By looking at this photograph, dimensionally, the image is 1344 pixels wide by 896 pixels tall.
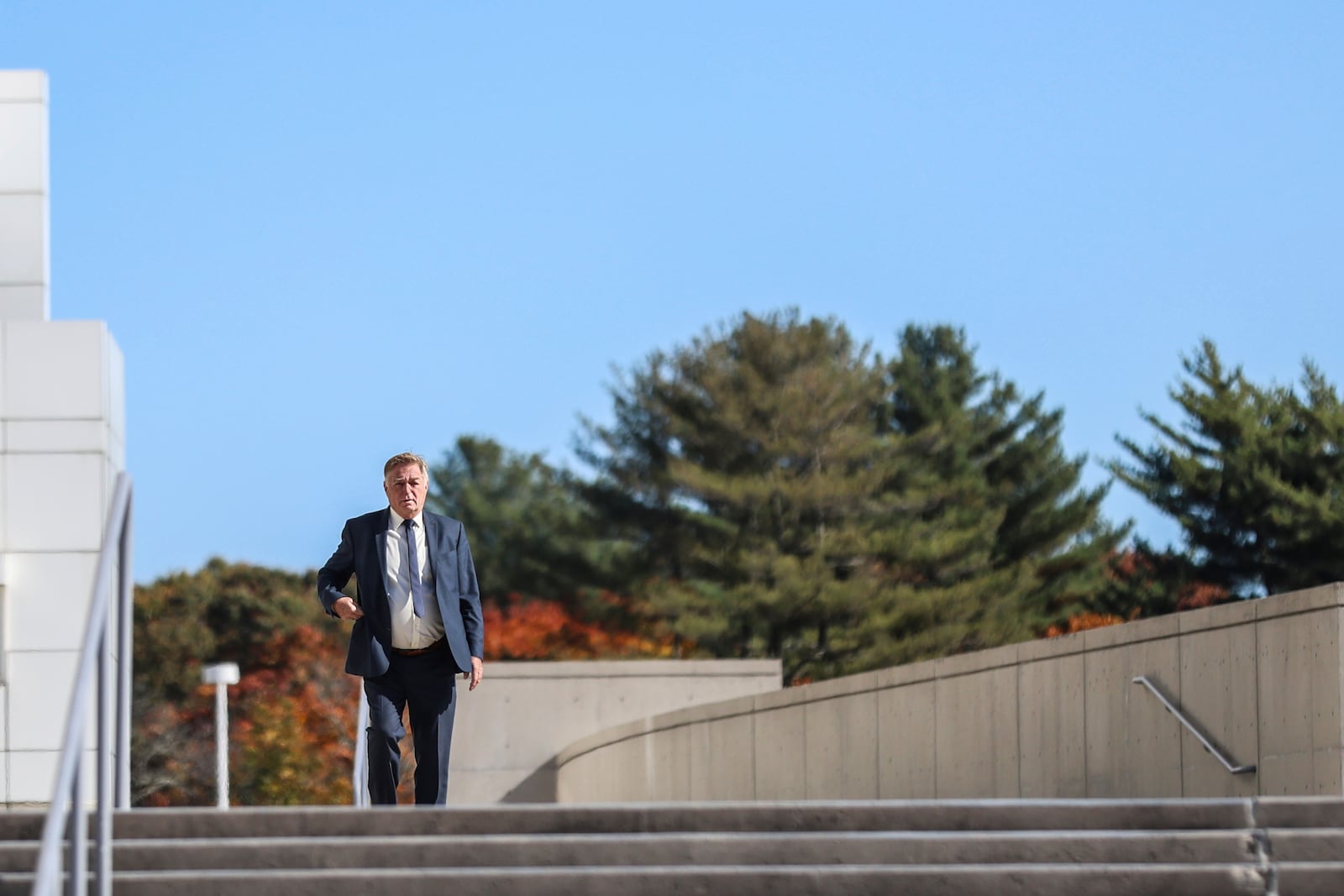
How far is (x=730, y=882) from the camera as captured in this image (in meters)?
6.20

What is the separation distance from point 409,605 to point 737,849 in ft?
6.84

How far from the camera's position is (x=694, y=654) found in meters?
44.2

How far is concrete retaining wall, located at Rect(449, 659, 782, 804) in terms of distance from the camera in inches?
850

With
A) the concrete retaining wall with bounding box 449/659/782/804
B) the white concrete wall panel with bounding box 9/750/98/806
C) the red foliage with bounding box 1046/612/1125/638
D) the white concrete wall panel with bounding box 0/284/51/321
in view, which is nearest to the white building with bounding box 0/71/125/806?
the white concrete wall panel with bounding box 9/750/98/806

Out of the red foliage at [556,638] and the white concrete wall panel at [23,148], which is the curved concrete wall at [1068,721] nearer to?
the white concrete wall panel at [23,148]

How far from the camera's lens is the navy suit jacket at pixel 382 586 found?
311 inches

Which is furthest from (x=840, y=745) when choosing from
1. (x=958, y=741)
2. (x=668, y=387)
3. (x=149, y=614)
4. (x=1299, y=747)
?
(x=149, y=614)

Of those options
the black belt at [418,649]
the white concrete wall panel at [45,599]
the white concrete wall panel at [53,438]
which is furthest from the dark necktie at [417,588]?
the white concrete wall panel at [53,438]

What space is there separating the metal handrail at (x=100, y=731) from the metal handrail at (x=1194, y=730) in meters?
6.02

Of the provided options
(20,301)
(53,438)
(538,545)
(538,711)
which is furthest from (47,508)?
(538,545)

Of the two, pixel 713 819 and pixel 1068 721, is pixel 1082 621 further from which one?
pixel 713 819

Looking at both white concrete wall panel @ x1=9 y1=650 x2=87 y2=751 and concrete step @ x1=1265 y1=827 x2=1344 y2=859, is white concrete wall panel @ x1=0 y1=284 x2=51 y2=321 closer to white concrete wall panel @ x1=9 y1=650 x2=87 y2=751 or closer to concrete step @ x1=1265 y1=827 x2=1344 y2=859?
white concrete wall panel @ x1=9 y1=650 x2=87 y2=751

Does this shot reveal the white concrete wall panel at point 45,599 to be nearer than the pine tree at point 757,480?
Yes

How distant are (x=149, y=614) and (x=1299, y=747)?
49.0m
